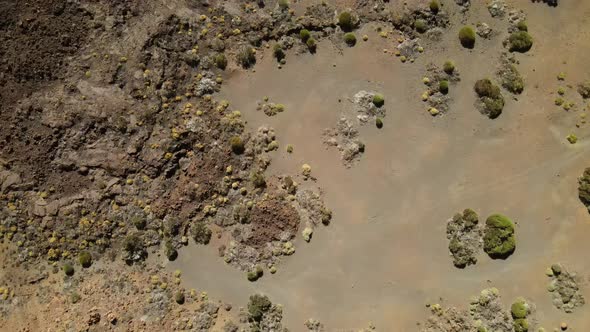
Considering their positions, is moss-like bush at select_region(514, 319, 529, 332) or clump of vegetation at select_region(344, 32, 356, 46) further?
clump of vegetation at select_region(344, 32, 356, 46)

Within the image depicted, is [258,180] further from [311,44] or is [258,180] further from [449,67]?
[449,67]

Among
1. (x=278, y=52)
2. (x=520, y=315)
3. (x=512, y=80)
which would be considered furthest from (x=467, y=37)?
(x=520, y=315)

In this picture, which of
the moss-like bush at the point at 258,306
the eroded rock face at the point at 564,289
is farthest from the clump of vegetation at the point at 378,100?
the eroded rock face at the point at 564,289

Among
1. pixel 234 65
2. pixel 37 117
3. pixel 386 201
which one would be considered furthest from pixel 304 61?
pixel 37 117

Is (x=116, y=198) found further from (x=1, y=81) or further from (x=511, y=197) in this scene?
(x=511, y=197)

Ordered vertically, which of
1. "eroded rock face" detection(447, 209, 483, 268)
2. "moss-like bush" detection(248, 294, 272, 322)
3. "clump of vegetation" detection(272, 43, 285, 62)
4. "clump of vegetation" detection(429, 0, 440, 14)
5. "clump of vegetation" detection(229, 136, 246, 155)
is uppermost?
"clump of vegetation" detection(429, 0, 440, 14)

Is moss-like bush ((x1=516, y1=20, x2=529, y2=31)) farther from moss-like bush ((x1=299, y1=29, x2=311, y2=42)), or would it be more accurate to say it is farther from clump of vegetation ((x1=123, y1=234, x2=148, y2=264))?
clump of vegetation ((x1=123, y1=234, x2=148, y2=264))

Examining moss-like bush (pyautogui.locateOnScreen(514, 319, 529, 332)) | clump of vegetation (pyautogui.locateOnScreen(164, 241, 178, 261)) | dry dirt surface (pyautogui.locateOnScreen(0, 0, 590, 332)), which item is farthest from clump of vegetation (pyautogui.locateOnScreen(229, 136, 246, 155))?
moss-like bush (pyautogui.locateOnScreen(514, 319, 529, 332))
